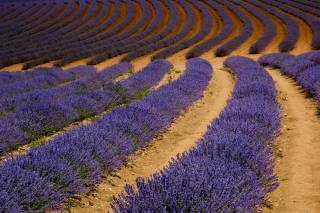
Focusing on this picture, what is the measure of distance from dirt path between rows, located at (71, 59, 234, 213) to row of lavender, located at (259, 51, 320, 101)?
1889 mm

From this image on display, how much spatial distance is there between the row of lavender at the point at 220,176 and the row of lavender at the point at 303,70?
3422mm

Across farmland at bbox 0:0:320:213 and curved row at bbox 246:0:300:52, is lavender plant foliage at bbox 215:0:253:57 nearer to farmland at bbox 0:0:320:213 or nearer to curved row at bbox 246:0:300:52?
curved row at bbox 246:0:300:52

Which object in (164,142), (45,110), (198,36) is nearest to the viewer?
(164,142)

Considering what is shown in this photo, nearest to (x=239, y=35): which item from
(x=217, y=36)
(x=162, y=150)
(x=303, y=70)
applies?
(x=217, y=36)

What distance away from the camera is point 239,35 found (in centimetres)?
2717

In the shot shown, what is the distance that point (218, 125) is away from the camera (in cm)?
593

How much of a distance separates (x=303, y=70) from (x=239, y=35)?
15.9 m

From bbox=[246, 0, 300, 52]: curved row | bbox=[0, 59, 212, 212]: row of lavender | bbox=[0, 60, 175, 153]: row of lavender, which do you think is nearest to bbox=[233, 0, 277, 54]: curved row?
bbox=[246, 0, 300, 52]: curved row

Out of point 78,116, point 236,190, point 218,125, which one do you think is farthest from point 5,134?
point 236,190

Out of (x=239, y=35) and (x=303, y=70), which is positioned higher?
(x=303, y=70)

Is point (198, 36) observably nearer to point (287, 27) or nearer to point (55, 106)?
point (287, 27)

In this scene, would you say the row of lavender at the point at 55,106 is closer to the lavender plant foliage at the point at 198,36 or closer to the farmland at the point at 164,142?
the farmland at the point at 164,142

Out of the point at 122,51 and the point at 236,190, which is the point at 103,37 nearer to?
the point at 122,51

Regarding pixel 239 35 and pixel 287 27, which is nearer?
pixel 239 35
